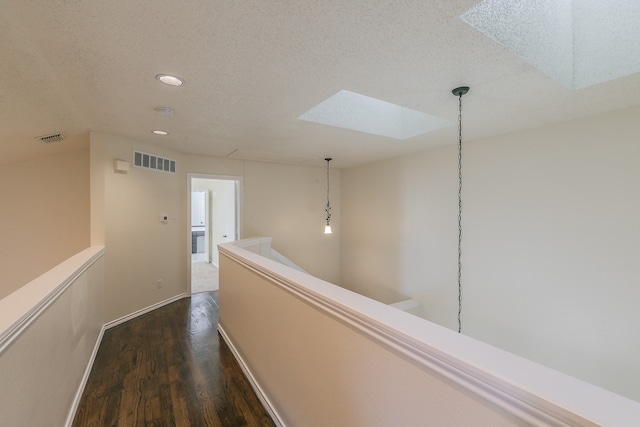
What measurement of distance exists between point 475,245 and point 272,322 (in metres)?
3.00

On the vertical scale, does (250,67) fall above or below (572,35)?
below

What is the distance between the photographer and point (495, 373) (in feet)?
2.17

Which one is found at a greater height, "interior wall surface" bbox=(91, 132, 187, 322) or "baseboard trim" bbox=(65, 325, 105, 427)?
"interior wall surface" bbox=(91, 132, 187, 322)

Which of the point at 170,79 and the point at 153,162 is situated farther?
the point at 153,162

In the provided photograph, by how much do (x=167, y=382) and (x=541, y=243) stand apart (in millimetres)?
3946

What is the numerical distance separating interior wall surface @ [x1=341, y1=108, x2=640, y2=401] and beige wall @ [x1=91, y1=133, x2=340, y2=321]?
1.91 metres

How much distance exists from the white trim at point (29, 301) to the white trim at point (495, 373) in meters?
1.27

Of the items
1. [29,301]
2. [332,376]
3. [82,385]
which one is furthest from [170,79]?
[82,385]

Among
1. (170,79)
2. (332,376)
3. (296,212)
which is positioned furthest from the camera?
(296,212)

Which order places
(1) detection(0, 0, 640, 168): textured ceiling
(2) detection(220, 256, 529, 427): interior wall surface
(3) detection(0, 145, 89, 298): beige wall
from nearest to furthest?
1. (2) detection(220, 256, 529, 427): interior wall surface
2. (1) detection(0, 0, 640, 168): textured ceiling
3. (3) detection(0, 145, 89, 298): beige wall

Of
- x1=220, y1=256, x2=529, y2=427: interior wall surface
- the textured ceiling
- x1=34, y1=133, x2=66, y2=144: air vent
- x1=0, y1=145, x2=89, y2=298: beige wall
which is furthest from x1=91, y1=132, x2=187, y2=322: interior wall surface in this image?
x1=220, y1=256, x2=529, y2=427: interior wall surface

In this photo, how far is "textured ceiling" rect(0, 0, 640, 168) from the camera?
1.33 meters

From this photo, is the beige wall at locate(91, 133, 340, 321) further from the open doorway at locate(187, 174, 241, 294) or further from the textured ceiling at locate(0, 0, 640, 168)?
the textured ceiling at locate(0, 0, 640, 168)

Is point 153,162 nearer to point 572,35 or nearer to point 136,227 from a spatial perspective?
point 136,227
